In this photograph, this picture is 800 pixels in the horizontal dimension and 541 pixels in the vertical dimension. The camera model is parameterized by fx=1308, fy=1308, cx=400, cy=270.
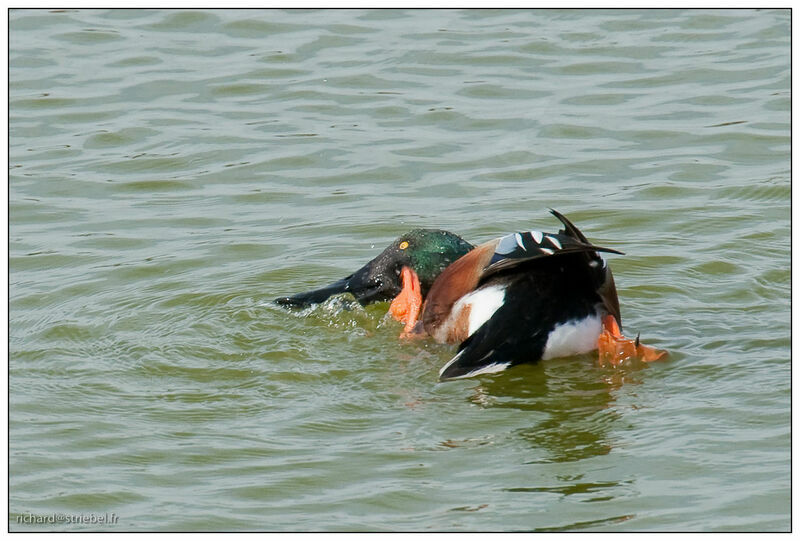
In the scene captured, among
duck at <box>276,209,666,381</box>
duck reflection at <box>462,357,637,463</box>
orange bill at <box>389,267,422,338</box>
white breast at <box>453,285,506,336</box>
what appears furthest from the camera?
orange bill at <box>389,267,422,338</box>

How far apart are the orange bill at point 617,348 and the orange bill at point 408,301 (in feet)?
3.88

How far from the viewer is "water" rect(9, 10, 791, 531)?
17.9 feet

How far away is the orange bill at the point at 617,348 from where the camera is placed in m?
6.69

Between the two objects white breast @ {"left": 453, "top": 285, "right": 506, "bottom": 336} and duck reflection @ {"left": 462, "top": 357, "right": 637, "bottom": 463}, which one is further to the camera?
white breast @ {"left": 453, "top": 285, "right": 506, "bottom": 336}

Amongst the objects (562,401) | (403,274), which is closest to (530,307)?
(562,401)

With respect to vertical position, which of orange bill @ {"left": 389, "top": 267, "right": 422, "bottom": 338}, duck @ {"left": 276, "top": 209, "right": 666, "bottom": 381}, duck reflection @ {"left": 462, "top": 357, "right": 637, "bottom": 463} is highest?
duck @ {"left": 276, "top": 209, "right": 666, "bottom": 381}

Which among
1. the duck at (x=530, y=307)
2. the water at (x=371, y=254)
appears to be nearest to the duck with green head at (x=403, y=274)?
the water at (x=371, y=254)

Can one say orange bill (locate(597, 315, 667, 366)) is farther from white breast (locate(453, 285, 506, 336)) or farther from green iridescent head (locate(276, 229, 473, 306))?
green iridescent head (locate(276, 229, 473, 306))

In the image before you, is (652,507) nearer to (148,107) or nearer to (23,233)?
(23,233)

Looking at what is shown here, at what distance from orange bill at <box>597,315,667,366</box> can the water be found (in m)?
0.08

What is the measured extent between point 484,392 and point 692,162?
163 inches

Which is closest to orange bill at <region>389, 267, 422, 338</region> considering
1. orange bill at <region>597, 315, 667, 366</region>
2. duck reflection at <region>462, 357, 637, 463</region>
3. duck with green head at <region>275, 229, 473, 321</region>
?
duck with green head at <region>275, 229, 473, 321</region>

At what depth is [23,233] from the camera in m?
9.21

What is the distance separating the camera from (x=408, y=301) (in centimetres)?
765
